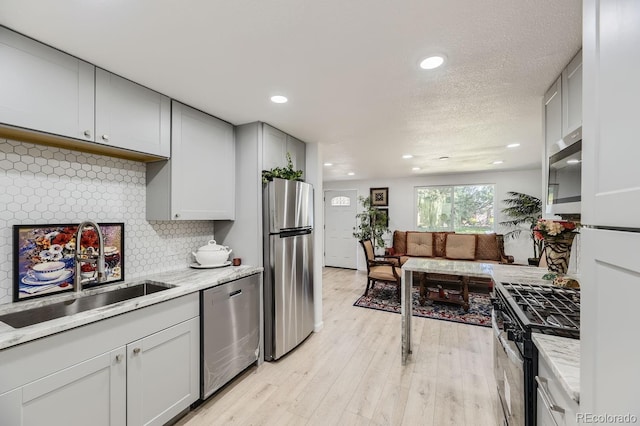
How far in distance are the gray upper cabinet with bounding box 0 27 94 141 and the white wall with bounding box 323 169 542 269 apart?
5827 mm

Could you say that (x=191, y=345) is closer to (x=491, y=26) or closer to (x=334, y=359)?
(x=334, y=359)

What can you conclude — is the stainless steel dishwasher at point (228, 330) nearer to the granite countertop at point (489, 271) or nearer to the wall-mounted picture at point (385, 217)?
the granite countertop at point (489, 271)

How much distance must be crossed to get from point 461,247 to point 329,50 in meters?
5.12

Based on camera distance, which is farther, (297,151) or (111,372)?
(297,151)

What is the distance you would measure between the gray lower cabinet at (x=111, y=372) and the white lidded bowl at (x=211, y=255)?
550mm

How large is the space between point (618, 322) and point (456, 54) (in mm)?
1503

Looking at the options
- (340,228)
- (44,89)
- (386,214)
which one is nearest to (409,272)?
(44,89)

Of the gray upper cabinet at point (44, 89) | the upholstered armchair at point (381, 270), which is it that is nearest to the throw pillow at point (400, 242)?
the upholstered armchair at point (381, 270)

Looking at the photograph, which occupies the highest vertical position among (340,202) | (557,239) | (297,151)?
(297,151)

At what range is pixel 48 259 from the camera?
1.67 metres

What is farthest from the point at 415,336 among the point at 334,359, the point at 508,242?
the point at 508,242

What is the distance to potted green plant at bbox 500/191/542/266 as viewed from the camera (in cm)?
520

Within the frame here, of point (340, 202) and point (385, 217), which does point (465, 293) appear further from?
point (340, 202)

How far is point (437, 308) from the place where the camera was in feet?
13.7
